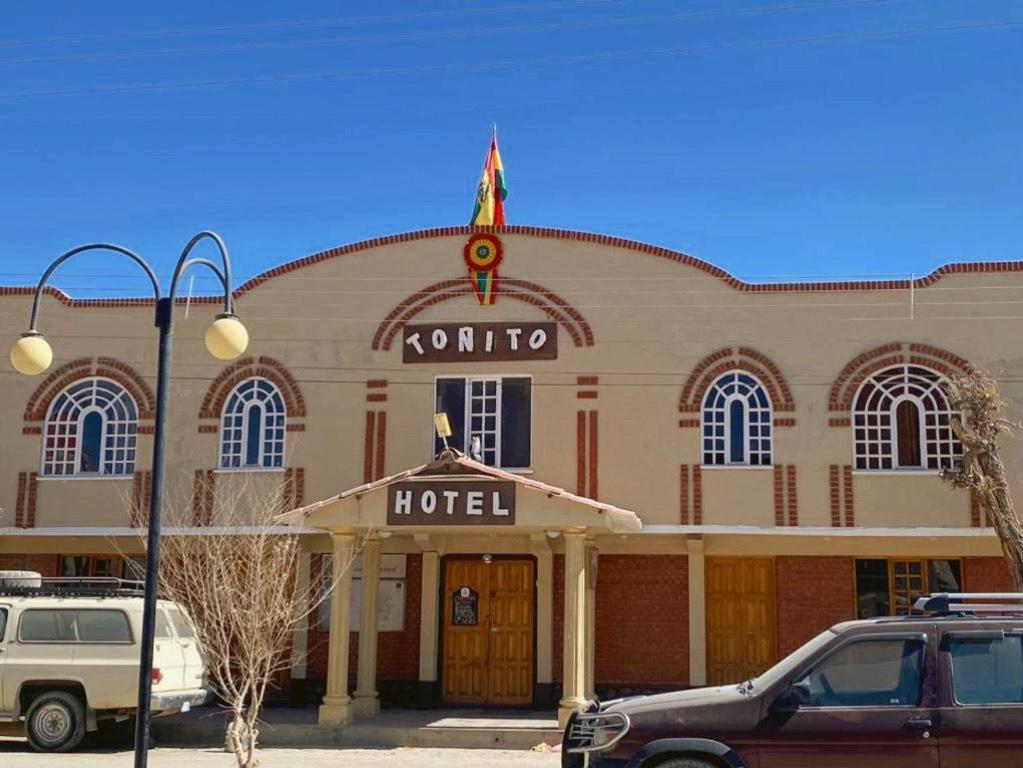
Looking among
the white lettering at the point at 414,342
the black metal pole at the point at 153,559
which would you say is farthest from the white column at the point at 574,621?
the black metal pole at the point at 153,559

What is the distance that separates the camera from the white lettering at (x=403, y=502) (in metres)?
16.7

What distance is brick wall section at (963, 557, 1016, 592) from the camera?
749 inches

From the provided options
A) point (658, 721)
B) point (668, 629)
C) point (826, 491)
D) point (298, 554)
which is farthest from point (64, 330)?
point (658, 721)

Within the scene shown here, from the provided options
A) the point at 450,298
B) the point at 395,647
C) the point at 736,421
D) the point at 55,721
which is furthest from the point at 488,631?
the point at 55,721

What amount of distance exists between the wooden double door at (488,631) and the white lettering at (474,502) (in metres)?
3.95

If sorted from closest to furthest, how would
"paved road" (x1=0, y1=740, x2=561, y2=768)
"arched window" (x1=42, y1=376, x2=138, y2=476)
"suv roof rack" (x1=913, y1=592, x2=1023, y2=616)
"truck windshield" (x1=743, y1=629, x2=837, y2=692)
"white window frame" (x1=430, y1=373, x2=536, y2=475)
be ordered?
1. "truck windshield" (x1=743, y1=629, x2=837, y2=692)
2. "suv roof rack" (x1=913, y1=592, x2=1023, y2=616)
3. "paved road" (x1=0, y1=740, x2=561, y2=768)
4. "white window frame" (x1=430, y1=373, x2=536, y2=475)
5. "arched window" (x1=42, y1=376, x2=138, y2=476)

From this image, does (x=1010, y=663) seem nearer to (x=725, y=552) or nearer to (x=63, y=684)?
(x=725, y=552)

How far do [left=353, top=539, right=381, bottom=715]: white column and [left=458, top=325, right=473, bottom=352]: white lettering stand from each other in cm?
362

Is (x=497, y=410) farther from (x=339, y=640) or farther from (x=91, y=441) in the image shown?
(x=91, y=441)

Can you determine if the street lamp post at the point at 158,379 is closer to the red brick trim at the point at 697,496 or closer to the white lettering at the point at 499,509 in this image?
the white lettering at the point at 499,509

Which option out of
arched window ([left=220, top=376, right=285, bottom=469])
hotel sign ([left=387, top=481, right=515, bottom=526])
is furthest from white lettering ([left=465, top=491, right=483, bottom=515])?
arched window ([left=220, top=376, right=285, bottom=469])

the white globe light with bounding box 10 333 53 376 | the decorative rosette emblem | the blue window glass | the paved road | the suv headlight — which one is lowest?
the paved road

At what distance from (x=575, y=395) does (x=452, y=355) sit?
86.2 inches

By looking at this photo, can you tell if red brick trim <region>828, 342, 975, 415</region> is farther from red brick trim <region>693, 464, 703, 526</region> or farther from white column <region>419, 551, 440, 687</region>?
white column <region>419, 551, 440, 687</region>
